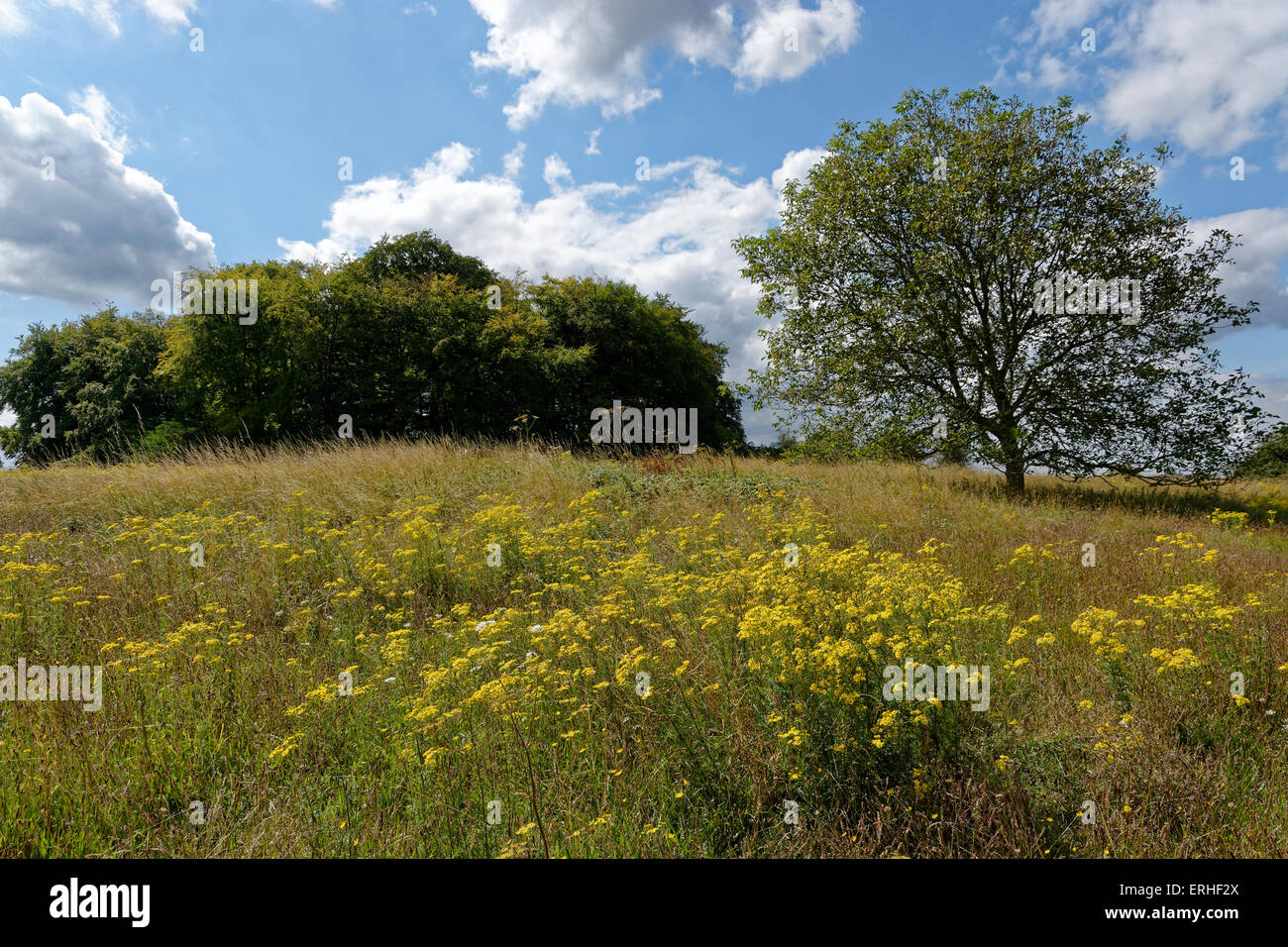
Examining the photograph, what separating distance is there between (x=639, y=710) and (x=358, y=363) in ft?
76.4

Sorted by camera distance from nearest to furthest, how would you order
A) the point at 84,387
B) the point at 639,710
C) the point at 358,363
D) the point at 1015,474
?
the point at 639,710, the point at 1015,474, the point at 358,363, the point at 84,387

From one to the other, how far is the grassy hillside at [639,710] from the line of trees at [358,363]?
47.1 feet

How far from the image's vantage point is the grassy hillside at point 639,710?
2.75 metres

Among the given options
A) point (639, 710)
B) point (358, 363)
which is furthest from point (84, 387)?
point (639, 710)

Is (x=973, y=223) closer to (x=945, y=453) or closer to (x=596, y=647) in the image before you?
(x=945, y=453)

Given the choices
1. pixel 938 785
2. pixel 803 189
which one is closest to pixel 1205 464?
pixel 803 189

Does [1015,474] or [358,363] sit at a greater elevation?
[358,363]

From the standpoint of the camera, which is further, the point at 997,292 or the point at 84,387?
the point at 84,387

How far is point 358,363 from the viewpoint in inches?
909

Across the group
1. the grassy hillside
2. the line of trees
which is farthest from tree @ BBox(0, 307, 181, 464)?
the grassy hillside

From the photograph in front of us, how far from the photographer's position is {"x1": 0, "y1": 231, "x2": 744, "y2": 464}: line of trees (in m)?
22.2

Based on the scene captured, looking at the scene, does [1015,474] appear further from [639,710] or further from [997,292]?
[639,710]

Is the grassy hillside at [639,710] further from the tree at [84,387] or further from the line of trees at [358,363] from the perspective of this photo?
the tree at [84,387]

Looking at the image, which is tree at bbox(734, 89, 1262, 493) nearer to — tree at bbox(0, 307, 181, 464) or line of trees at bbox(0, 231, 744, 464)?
line of trees at bbox(0, 231, 744, 464)
